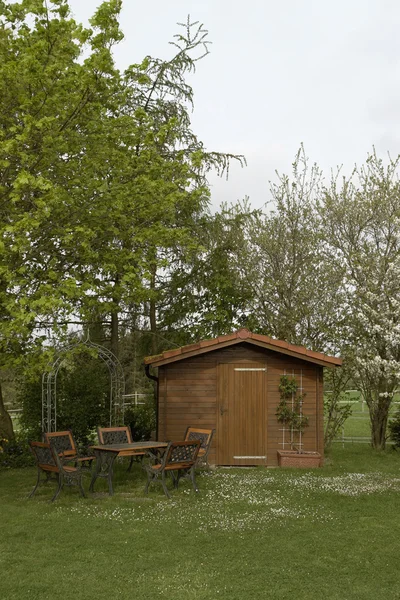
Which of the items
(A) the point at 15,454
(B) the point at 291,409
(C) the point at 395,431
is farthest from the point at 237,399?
(C) the point at 395,431

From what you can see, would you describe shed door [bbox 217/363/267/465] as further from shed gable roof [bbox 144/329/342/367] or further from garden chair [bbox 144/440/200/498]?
garden chair [bbox 144/440/200/498]

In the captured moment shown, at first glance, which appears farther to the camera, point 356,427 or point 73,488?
point 356,427

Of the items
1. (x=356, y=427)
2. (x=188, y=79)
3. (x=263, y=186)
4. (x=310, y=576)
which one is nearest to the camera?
(x=310, y=576)

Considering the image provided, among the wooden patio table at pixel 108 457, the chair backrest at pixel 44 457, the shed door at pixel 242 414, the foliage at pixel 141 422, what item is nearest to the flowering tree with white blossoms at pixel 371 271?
the shed door at pixel 242 414

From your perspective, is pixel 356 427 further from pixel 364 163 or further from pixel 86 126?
pixel 86 126

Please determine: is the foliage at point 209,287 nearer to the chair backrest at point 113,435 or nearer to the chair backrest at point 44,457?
the chair backrest at point 113,435

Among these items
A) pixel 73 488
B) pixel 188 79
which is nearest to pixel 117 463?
pixel 73 488

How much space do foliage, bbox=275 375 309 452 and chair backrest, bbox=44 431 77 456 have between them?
4.47 metres

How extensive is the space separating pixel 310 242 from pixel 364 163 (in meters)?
2.93

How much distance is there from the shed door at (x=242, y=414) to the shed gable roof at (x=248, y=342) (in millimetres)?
582

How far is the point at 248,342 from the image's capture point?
13500mm

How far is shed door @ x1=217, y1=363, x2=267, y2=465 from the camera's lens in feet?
44.5

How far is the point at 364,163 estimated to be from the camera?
60.7ft

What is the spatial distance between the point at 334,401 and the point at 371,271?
3.83 metres
